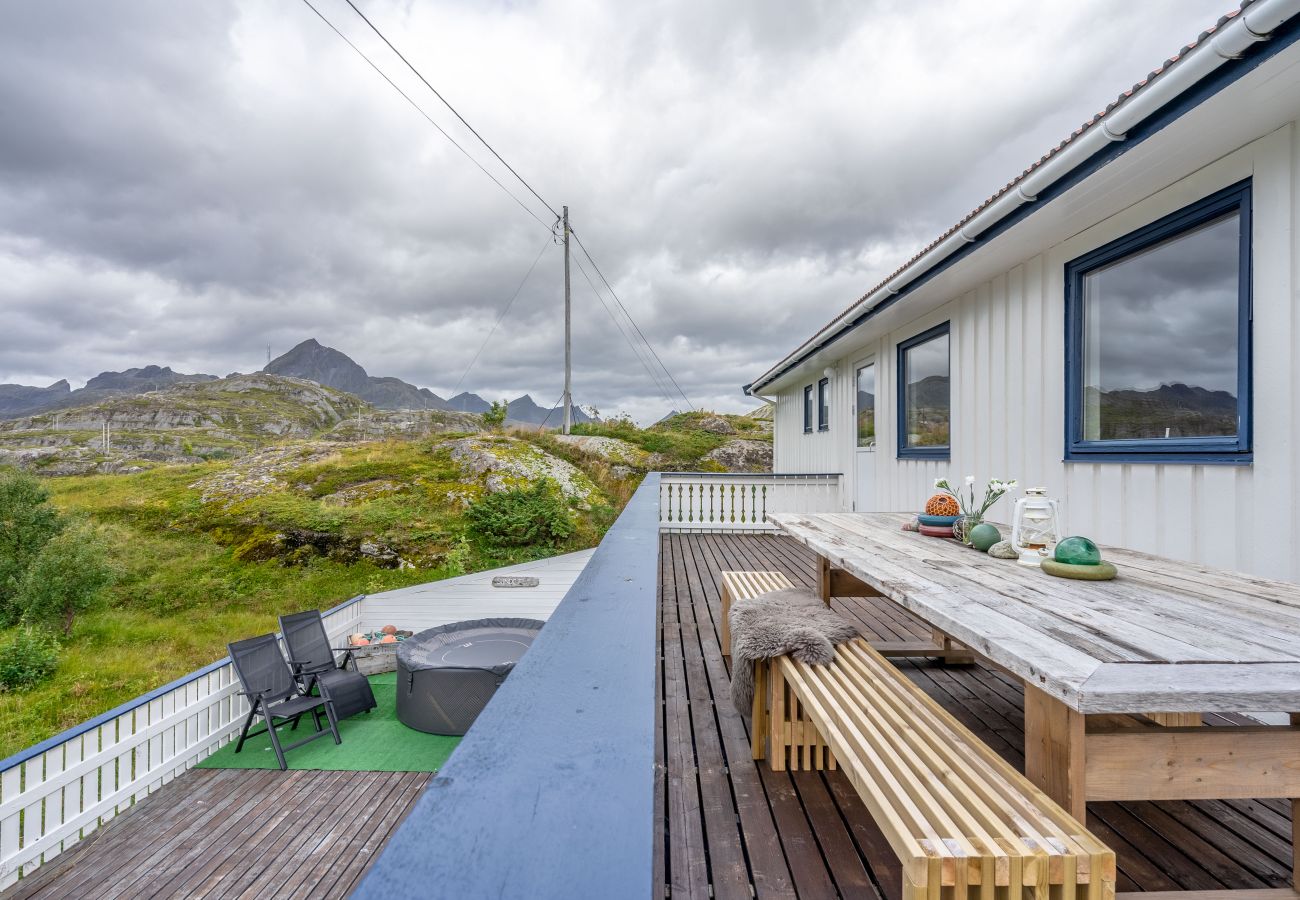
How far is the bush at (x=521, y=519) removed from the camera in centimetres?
1122

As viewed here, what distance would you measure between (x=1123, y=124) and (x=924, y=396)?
11.1 ft

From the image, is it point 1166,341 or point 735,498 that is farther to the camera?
point 735,498

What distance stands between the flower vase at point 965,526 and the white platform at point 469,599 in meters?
8.61

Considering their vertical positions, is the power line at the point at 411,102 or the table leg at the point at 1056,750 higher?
the power line at the point at 411,102

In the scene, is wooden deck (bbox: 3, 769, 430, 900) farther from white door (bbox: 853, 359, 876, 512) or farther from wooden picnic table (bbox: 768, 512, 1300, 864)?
white door (bbox: 853, 359, 876, 512)

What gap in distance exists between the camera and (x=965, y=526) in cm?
244

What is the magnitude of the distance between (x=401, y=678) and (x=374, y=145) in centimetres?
1057

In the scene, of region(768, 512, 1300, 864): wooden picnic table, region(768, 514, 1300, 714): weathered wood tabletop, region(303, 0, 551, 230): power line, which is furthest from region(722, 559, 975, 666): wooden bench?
region(303, 0, 551, 230): power line

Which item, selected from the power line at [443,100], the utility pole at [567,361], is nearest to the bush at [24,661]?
the power line at [443,100]

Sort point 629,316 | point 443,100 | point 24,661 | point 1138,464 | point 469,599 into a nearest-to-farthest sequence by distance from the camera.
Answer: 1. point 1138,464
2. point 24,661
3. point 443,100
4. point 469,599
5. point 629,316

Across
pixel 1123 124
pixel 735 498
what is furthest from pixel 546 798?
pixel 735 498

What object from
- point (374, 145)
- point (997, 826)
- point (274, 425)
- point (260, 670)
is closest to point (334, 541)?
point (260, 670)

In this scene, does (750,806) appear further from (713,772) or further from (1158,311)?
(1158,311)

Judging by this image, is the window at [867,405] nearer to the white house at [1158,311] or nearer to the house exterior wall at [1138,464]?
the house exterior wall at [1138,464]
